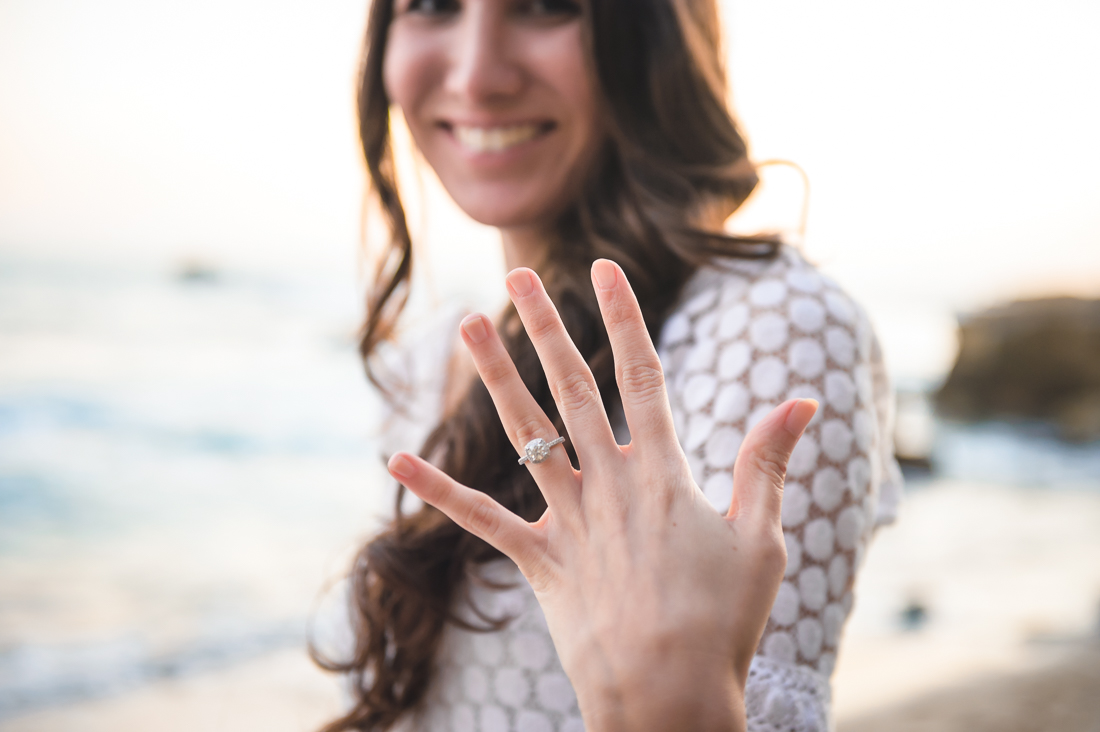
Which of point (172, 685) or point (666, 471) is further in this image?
point (172, 685)

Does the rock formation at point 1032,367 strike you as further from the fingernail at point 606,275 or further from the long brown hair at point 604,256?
the fingernail at point 606,275

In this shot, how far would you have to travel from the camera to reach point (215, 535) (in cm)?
962

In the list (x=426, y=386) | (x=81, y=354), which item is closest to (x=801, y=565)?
(x=426, y=386)

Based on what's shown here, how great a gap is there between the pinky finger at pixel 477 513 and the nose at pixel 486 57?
0.95 metres

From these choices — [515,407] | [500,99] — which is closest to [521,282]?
[515,407]

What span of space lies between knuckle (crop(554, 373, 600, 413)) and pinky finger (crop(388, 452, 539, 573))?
146mm

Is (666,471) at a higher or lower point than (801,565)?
higher

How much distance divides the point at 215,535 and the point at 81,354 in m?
6.87

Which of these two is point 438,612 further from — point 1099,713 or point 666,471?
point 1099,713

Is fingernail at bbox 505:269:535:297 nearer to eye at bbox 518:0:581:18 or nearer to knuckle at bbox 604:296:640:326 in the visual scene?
knuckle at bbox 604:296:640:326

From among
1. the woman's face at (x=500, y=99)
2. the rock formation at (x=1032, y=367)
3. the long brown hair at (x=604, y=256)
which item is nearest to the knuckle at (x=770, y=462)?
the long brown hair at (x=604, y=256)

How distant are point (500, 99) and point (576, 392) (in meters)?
0.91

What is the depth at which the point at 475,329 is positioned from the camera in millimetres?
894

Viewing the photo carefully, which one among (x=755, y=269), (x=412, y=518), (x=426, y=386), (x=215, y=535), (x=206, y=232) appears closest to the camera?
(x=755, y=269)
